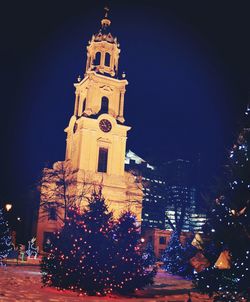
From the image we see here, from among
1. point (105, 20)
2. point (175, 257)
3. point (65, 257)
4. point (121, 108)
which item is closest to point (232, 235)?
point (65, 257)

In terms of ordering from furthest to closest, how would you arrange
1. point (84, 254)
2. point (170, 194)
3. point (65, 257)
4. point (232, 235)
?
point (170, 194) → point (65, 257) → point (84, 254) → point (232, 235)

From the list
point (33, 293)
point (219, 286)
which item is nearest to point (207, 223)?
point (219, 286)

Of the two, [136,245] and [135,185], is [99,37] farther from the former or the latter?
[136,245]

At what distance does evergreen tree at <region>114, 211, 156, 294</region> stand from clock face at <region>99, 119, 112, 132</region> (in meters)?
38.2

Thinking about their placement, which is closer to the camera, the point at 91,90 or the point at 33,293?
the point at 33,293

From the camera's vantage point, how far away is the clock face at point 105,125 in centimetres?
5303

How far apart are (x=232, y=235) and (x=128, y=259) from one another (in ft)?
18.6

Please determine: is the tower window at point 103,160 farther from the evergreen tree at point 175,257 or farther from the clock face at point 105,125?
the evergreen tree at point 175,257

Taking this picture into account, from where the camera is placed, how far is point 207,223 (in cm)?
1055

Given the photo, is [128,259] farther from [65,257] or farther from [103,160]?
[103,160]

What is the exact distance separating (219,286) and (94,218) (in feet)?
19.8

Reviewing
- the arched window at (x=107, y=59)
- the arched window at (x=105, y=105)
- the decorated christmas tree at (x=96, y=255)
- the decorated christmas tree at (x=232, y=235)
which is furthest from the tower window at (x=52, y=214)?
the decorated christmas tree at (x=232, y=235)

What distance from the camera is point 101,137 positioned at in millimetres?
52844

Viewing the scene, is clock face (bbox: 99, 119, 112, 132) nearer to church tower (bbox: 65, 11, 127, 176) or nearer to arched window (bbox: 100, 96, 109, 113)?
church tower (bbox: 65, 11, 127, 176)
